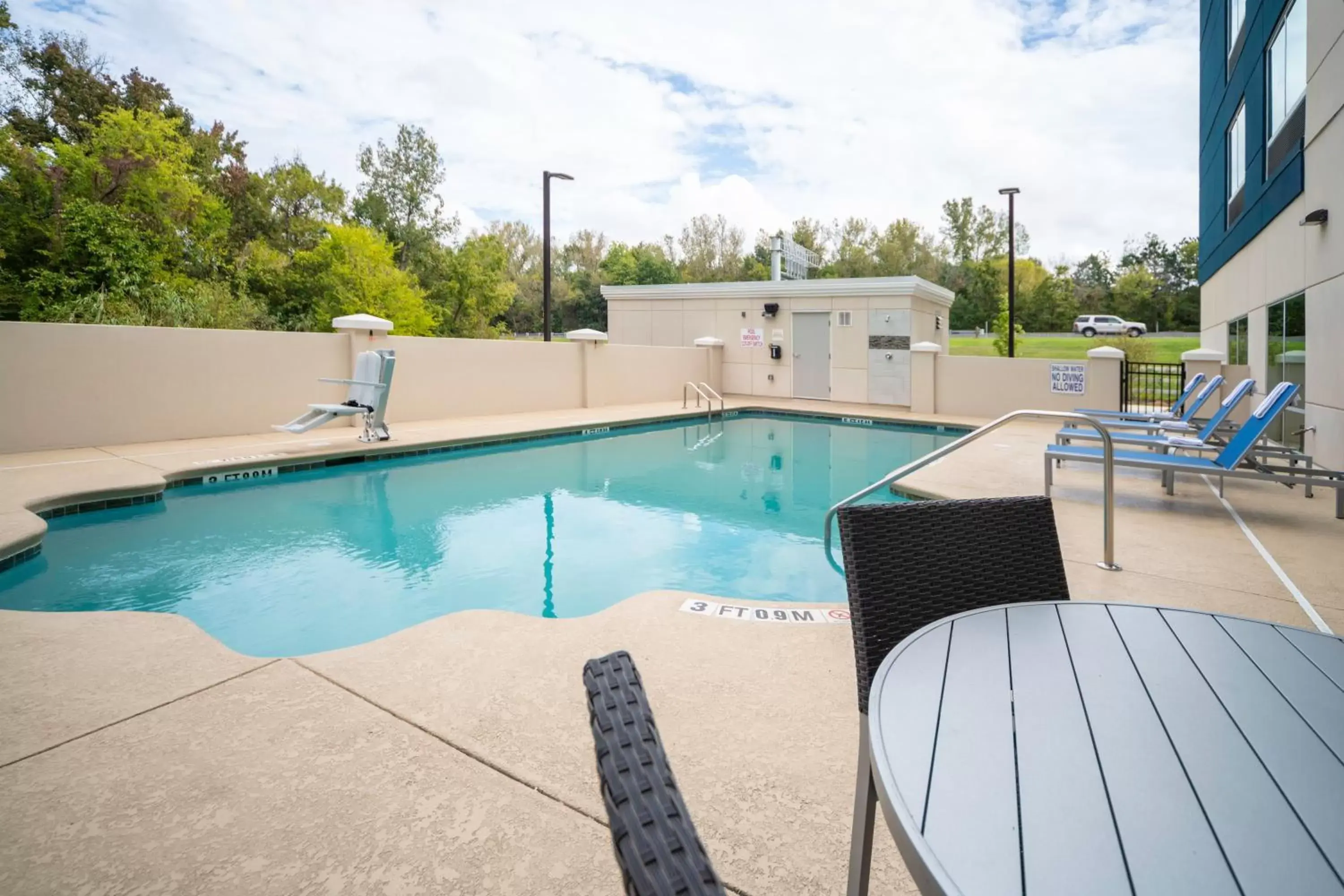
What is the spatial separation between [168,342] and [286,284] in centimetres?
1551

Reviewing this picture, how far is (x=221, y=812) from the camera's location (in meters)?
1.64

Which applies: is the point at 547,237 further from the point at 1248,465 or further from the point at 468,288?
the point at 468,288

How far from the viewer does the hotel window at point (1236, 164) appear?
9.27 m

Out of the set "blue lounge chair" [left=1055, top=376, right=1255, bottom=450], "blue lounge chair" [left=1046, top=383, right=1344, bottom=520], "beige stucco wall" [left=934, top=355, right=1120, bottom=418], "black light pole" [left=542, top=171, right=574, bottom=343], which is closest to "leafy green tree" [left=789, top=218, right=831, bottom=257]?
"black light pole" [left=542, top=171, right=574, bottom=343]

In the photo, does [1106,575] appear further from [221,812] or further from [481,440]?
[481,440]

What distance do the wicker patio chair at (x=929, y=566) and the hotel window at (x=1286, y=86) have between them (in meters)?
7.17

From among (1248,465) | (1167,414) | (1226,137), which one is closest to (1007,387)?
(1167,414)

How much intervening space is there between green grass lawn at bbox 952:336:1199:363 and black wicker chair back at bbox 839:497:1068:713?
88.7 ft

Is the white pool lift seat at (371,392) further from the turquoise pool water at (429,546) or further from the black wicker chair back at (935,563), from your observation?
the black wicker chair back at (935,563)

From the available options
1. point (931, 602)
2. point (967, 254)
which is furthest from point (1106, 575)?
point (967, 254)

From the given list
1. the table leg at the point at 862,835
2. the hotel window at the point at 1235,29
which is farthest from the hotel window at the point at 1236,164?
the table leg at the point at 862,835

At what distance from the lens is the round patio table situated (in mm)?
704

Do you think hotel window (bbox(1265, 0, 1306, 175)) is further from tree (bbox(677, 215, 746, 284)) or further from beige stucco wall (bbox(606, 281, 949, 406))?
tree (bbox(677, 215, 746, 284))

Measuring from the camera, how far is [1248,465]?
4582 mm
